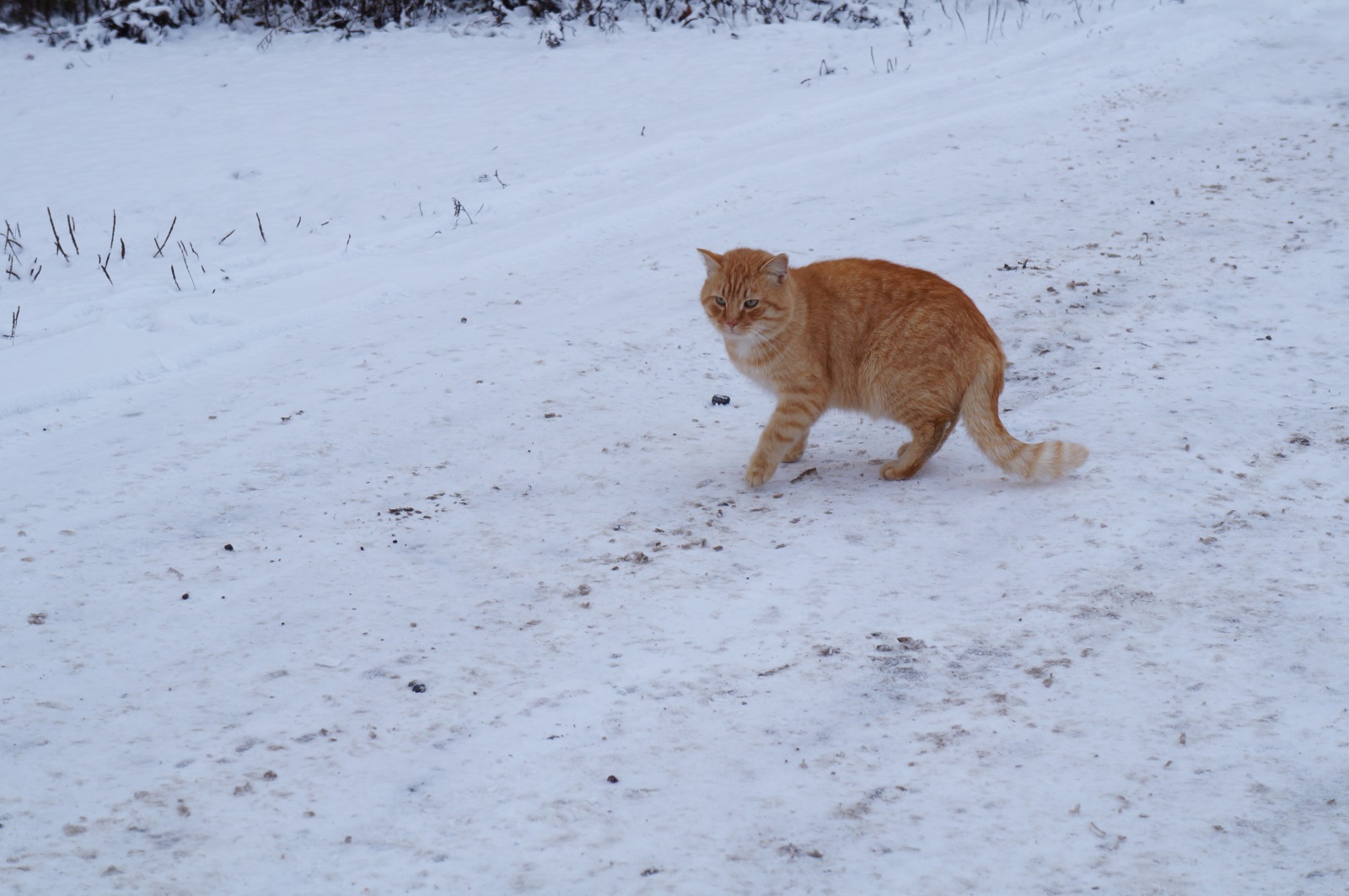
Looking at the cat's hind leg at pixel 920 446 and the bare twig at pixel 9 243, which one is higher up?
the bare twig at pixel 9 243

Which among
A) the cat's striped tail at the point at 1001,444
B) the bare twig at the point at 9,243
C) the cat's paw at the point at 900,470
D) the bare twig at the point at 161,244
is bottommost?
the cat's paw at the point at 900,470

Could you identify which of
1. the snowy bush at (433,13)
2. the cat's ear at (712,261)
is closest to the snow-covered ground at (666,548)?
the cat's ear at (712,261)

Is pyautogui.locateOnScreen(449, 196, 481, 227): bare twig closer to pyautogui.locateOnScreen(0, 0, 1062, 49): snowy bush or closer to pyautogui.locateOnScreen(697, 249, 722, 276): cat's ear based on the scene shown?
pyautogui.locateOnScreen(697, 249, 722, 276): cat's ear

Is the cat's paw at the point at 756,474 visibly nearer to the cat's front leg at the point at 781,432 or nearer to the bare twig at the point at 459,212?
the cat's front leg at the point at 781,432

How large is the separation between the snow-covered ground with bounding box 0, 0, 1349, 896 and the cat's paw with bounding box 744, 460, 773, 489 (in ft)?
0.15

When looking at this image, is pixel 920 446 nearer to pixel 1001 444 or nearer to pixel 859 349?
pixel 1001 444

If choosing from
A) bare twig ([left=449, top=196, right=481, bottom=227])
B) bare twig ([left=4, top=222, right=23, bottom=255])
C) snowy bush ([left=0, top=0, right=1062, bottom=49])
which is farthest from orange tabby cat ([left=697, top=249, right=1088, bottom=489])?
snowy bush ([left=0, top=0, right=1062, bottom=49])

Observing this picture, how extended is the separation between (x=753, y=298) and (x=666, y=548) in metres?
1.27

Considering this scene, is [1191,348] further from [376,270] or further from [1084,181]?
[376,270]

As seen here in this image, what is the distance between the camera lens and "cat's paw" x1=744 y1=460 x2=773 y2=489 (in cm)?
425

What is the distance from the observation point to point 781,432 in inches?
168

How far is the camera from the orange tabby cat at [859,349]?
4.17 m

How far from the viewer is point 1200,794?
239 centimetres

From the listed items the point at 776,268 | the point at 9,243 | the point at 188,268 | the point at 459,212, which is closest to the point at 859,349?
the point at 776,268
